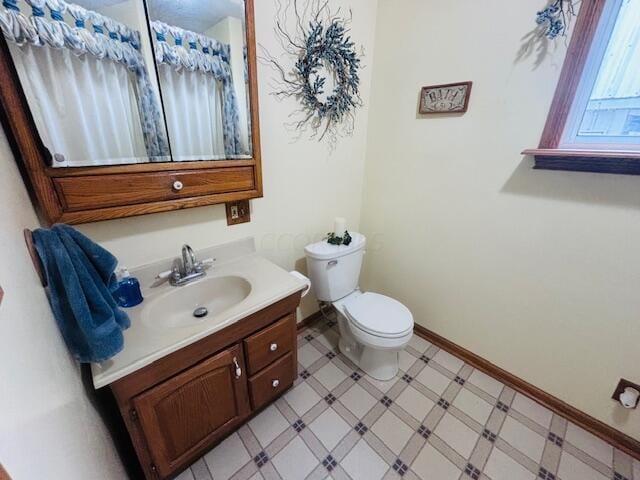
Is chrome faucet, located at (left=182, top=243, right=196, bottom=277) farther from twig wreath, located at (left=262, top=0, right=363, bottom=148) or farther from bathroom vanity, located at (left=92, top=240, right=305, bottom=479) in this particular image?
twig wreath, located at (left=262, top=0, right=363, bottom=148)

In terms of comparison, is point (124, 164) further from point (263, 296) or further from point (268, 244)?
point (268, 244)

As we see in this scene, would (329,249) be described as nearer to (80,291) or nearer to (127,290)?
(127,290)

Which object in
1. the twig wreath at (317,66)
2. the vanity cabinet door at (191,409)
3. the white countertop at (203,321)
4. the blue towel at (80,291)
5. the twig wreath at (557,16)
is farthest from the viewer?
the twig wreath at (317,66)

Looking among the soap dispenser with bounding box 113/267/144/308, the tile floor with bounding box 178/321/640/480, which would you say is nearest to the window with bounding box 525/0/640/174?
the tile floor with bounding box 178/321/640/480

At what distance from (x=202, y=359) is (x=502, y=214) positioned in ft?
5.01

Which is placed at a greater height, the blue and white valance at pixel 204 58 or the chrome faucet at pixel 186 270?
the blue and white valance at pixel 204 58

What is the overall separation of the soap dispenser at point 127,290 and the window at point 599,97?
1.72 meters

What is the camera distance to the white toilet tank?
1.57 metres

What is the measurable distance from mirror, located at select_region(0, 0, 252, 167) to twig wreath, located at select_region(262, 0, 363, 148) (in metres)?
0.29

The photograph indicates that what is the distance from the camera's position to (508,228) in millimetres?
1385

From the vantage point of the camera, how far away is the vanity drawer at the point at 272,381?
1.24 metres

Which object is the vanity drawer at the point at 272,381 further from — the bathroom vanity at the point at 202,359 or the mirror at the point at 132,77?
the mirror at the point at 132,77

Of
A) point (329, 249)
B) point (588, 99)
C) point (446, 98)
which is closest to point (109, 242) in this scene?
point (329, 249)

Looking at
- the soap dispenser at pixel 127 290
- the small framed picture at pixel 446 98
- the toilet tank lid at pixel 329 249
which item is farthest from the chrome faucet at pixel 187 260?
the small framed picture at pixel 446 98
